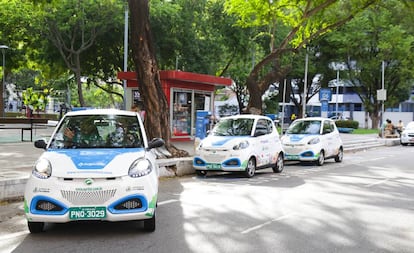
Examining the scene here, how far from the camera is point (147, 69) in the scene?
13.7 meters

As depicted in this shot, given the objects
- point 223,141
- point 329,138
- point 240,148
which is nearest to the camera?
point 240,148

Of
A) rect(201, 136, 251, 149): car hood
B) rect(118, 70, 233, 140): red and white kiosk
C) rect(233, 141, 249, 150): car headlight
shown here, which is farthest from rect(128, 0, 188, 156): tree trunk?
rect(118, 70, 233, 140): red and white kiosk

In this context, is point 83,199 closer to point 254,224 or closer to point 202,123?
point 254,224

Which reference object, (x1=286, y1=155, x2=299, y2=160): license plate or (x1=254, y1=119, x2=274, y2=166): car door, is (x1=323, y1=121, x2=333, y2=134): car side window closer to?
(x1=286, y1=155, x2=299, y2=160): license plate

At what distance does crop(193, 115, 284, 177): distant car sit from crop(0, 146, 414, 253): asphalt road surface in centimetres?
93

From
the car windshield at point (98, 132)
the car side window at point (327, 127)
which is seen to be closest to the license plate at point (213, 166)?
the car windshield at point (98, 132)

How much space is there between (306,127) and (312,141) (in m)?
1.08

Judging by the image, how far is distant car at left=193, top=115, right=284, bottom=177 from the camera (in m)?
12.3

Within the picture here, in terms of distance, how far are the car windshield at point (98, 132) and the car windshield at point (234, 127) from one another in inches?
229

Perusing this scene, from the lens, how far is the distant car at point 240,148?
40.4 feet

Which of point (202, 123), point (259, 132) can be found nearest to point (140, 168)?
point (259, 132)

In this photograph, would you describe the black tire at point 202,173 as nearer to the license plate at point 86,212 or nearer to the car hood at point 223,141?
the car hood at point 223,141

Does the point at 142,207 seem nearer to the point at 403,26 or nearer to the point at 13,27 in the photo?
the point at 13,27

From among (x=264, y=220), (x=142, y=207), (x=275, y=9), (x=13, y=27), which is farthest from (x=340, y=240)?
(x=13, y=27)
